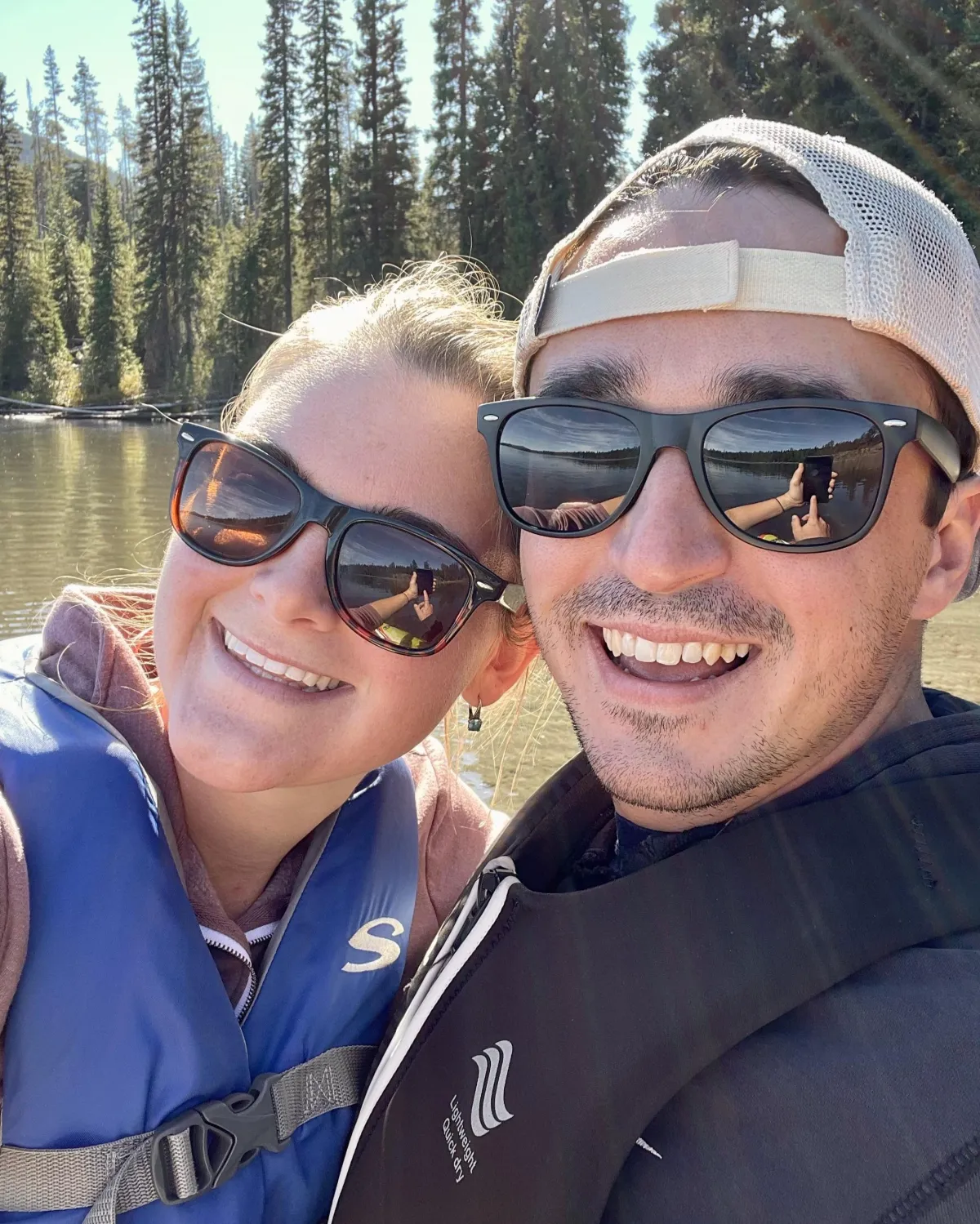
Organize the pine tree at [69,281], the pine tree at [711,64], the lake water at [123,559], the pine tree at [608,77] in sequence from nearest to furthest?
the lake water at [123,559] → the pine tree at [711,64] → the pine tree at [608,77] → the pine tree at [69,281]

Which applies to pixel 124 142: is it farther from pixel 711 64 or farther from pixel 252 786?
pixel 252 786

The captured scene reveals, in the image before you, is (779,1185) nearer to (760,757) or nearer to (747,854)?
(747,854)

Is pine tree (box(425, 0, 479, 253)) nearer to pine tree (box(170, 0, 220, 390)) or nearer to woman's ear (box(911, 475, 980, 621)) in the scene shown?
pine tree (box(170, 0, 220, 390))

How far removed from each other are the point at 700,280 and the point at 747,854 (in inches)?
34.7

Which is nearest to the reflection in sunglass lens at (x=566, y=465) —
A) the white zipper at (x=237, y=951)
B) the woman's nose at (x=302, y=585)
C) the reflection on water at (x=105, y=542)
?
the reflection on water at (x=105, y=542)

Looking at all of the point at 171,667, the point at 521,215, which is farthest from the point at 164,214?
the point at 171,667

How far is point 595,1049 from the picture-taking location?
48.8 inches

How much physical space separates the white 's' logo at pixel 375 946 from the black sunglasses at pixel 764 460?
0.88 metres

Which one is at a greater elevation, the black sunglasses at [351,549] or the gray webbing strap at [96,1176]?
the black sunglasses at [351,549]

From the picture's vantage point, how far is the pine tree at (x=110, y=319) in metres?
40.2

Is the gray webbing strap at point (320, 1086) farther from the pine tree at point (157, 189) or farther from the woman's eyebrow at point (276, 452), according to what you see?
the pine tree at point (157, 189)

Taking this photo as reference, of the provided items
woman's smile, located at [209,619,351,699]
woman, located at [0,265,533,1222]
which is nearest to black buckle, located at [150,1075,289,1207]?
woman, located at [0,265,533,1222]

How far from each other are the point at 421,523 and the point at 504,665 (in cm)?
51

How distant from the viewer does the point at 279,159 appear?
3856cm
